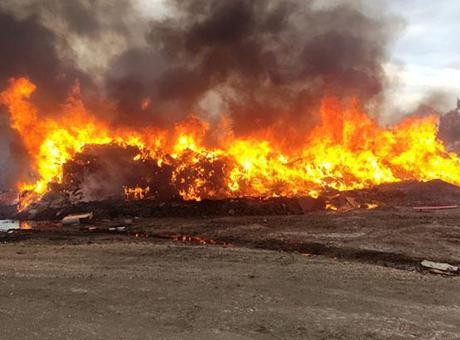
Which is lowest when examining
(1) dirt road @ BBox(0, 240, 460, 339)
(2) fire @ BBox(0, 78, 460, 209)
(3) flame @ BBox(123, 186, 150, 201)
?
(1) dirt road @ BBox(0, 240, 460, 339)

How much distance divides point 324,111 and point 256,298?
35.6 meters

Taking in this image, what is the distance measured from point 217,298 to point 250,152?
95.5 feet

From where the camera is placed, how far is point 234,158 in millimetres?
38031

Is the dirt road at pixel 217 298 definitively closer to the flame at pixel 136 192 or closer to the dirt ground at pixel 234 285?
the dirt ground at pixel 234 285

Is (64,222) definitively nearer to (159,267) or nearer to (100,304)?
(159,267)

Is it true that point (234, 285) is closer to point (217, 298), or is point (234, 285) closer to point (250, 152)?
point (217, 298)

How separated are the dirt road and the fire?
19303mm

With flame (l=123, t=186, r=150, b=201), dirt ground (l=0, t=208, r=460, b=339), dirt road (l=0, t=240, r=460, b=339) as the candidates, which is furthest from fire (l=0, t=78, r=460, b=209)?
dirt road (l=0, t=240, r=460, b=339)

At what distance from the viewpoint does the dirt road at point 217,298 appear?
884 cm

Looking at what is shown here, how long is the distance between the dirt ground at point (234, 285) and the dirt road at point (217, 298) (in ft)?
0.11

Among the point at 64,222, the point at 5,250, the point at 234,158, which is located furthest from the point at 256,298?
the point at 234,158

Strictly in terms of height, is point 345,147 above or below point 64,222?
Result: above

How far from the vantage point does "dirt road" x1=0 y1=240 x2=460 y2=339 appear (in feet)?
29.0

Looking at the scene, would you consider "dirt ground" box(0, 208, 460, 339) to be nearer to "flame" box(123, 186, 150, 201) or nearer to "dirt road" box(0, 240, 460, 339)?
"dirt road" box(0, 240, 460, 339)
